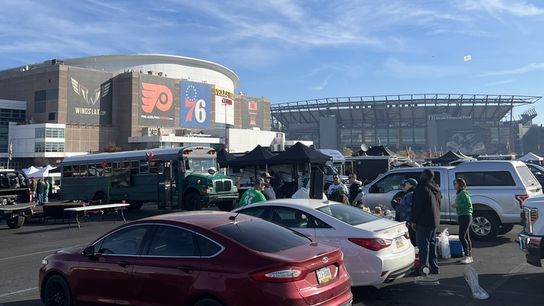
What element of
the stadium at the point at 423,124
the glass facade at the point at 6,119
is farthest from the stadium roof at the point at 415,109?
the glass facade at the point at 6,119

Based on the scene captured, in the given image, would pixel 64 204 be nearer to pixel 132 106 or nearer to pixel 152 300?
pixel 152 300

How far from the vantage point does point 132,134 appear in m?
100

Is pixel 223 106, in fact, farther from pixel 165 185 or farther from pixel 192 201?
pixel 192 201

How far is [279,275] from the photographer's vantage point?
15.6ft

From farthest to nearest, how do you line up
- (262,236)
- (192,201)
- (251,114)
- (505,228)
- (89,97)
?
(251,114) → (89,97) → (192,201) → (505,228) → (262,236)

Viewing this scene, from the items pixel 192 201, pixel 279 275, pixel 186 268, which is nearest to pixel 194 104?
pixel 192 201

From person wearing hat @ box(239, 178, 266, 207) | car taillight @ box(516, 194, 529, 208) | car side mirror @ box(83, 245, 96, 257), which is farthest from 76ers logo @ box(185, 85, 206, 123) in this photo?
car side mirror @ box(83, 245, 96, 257)

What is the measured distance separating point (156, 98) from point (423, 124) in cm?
8340

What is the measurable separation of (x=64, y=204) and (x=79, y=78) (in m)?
83.6

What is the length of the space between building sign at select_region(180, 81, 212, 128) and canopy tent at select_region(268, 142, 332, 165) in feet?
284

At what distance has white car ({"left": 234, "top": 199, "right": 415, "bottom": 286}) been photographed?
22.1ft

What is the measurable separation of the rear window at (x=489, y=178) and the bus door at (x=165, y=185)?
12.7 m

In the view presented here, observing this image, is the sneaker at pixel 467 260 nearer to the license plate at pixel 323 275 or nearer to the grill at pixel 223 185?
the license plate at pixel 323 275

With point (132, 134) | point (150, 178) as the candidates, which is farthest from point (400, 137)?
point (150, 178)
